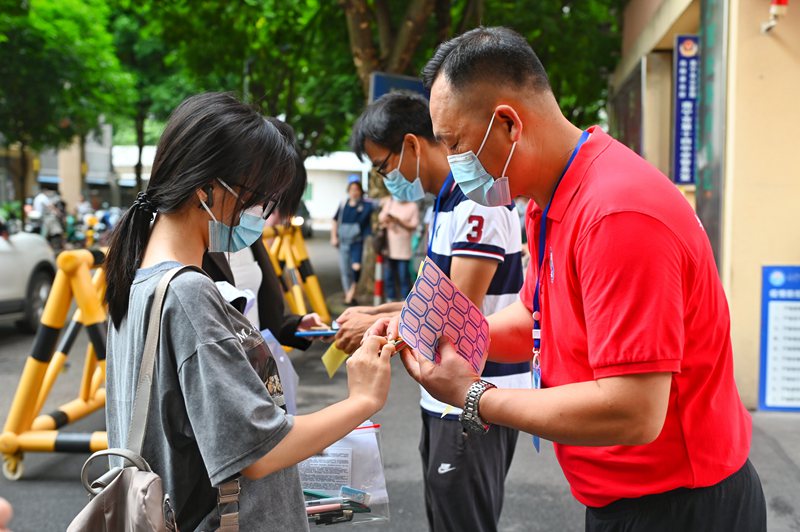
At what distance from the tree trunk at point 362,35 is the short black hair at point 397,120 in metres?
7.42

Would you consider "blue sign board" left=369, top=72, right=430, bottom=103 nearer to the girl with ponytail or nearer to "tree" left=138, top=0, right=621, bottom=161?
"tree" left=138, top=0, right=621, bottom=161

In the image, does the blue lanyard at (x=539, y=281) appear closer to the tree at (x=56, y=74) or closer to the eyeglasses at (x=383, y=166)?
the eyeglasses at (x=383, y=166)

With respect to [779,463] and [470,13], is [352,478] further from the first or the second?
[470,13]

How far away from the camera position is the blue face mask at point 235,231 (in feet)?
6.02

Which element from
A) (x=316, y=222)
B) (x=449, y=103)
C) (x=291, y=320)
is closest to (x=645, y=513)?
(x=449, y=103)

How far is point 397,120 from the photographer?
3068mm

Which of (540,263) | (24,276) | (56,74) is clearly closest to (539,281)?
(540,263)

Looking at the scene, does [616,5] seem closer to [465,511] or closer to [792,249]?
[792,249]

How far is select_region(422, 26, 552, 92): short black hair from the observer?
1673 mm

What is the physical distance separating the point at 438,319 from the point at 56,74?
70.2ft

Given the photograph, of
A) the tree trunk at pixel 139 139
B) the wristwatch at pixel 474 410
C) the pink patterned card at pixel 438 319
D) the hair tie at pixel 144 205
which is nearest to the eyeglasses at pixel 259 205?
the hair tie at pixel 144 205

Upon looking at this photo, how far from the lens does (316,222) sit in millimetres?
57125

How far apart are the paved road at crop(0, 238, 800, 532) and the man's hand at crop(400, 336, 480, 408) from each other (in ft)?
8.41

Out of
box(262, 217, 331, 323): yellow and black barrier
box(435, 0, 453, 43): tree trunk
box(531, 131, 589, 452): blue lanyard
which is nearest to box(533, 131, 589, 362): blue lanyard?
box(531, 131, 589, 452): blue lanyard
